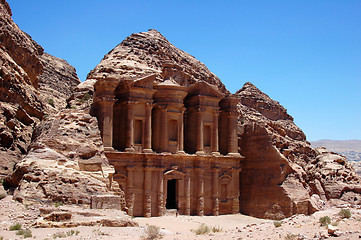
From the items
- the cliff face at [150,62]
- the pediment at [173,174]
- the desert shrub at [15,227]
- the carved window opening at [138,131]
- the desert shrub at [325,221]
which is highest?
the cliff face at [150,62]

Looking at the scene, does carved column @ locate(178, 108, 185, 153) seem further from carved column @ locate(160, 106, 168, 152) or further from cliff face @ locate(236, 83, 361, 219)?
cliff face @ locate(236, 83, 361, 219)

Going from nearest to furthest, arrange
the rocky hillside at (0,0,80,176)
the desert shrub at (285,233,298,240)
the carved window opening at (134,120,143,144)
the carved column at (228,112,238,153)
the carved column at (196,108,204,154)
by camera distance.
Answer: the desert shrub at (285,233,298,240) → the rocky hillside at (0,0,80,176) → the carved window opening at (134,120,143,144) → the carved column at (196,108,204,154) → the carved column at (228,112,238,153)

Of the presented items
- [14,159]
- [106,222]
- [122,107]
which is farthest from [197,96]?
[106,222]

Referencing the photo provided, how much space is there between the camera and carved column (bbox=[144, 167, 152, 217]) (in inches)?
1242

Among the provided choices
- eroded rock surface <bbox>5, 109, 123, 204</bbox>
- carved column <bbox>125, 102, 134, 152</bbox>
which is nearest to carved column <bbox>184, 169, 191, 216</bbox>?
carved column <bbox>125, 102, 134, 152</bbox>

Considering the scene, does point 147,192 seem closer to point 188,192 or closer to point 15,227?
point 188,192

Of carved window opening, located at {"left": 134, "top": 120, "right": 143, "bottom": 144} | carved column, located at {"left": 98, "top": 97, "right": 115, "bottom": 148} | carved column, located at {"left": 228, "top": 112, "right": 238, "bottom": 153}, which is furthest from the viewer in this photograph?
carved column, located at {"left": 228, "top": 112, "right": 238, "bottom": 153}

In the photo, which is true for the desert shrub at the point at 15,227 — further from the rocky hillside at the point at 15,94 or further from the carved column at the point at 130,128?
the carved column at the point at 130,128

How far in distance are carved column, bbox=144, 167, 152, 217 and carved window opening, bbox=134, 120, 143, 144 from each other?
241cm

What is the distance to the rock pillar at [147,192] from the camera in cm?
3155

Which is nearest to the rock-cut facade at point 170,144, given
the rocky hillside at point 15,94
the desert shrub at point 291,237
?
the rocky hillside at point 15,94

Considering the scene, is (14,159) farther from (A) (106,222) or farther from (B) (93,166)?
(A) (106,222)

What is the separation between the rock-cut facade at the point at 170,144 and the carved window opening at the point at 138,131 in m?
0.08

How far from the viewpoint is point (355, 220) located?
15.8 meters
